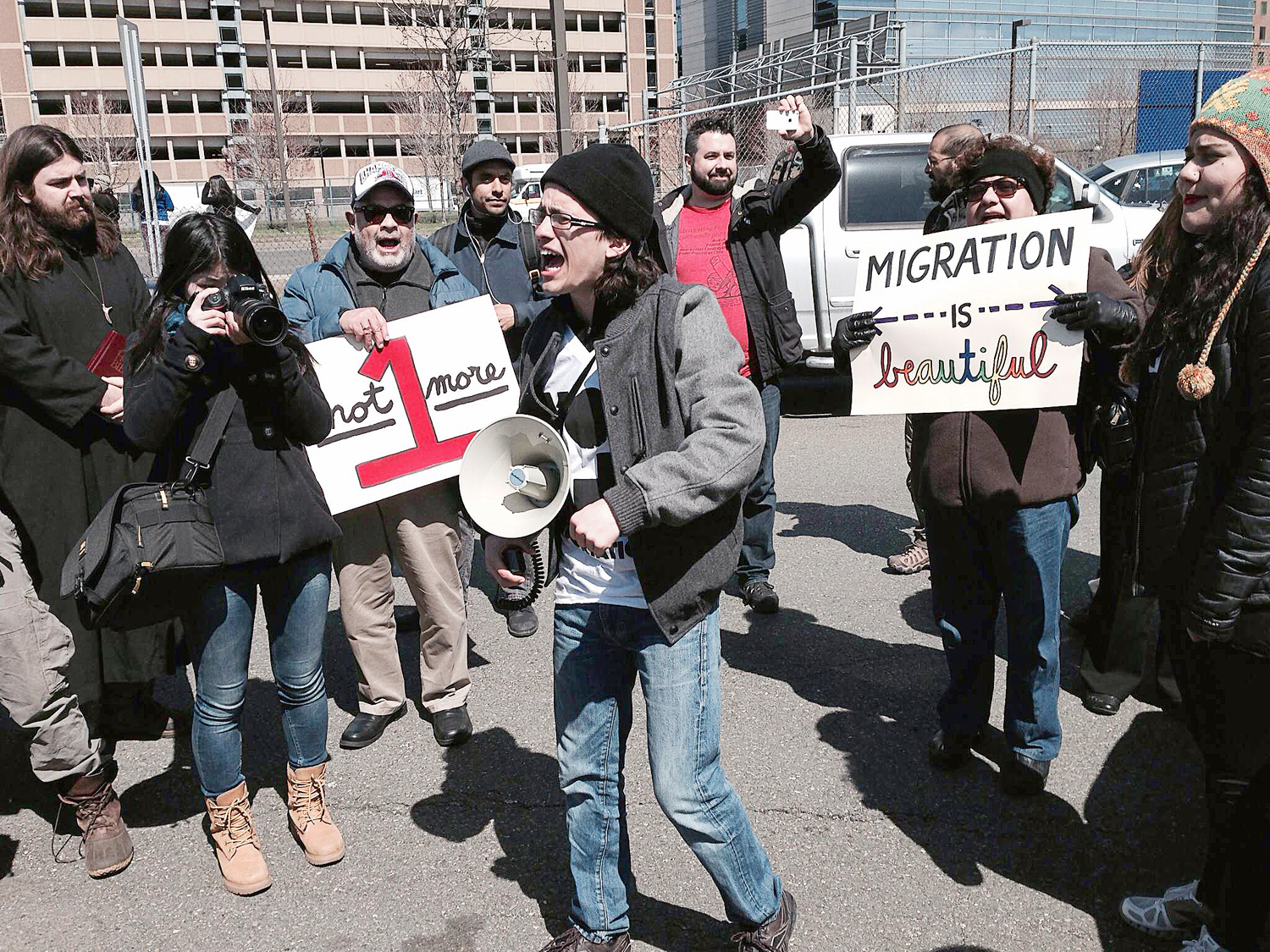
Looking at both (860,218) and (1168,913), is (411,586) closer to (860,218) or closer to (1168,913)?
(1168,913)

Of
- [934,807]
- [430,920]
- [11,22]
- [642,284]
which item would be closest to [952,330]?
[642,284]

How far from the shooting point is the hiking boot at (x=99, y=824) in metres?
3.30

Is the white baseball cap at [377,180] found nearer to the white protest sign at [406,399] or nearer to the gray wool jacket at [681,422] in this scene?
the white protest sign at [406,399]

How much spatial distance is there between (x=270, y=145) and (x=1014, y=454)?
48317 mm

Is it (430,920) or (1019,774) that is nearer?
(430,920)

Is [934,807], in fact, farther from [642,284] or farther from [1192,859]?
[642,284]

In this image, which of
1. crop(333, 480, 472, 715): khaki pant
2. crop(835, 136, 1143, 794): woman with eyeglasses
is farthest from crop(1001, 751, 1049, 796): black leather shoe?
crop(333, 480, 472, 715): khaki pant

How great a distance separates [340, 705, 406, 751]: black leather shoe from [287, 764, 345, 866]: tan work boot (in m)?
0.64

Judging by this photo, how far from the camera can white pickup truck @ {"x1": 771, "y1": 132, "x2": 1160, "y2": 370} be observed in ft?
29.1

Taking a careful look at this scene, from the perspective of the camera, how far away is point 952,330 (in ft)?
10.9

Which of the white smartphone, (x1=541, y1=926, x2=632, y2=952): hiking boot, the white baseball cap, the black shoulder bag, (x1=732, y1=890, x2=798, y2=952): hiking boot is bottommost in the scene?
(x1=541, y1=926, x2=632, y2=952): hiking boot

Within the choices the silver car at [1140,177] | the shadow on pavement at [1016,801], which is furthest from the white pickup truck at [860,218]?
the shadow on pavement at [1016,801]

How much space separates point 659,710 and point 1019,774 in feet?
5.23

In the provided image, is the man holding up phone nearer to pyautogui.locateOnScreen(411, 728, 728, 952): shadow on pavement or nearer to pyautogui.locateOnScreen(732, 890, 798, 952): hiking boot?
pyautogui.locateOnScreen(411, 728, 728, 952): shadow on pavement
